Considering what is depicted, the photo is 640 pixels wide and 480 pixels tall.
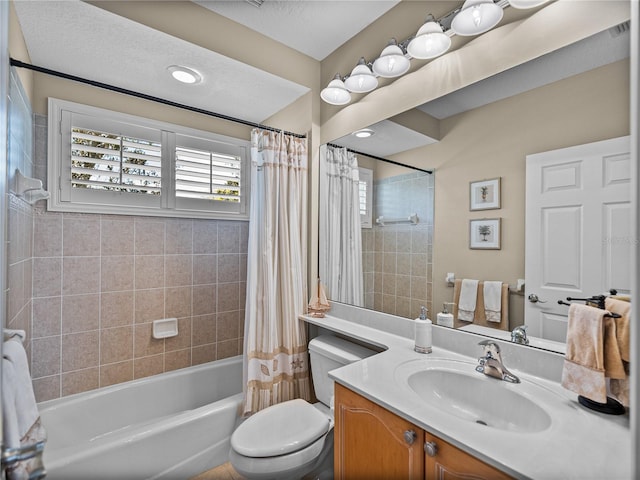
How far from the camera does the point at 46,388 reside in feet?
6.07

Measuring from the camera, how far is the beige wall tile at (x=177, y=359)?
227cm

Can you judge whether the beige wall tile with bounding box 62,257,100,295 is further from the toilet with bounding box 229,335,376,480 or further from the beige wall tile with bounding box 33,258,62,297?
the toilet with bounding box 229,335,376,480

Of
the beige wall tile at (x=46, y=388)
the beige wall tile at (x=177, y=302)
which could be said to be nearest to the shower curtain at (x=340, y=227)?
the beige wall tile at (x=177, y=302)

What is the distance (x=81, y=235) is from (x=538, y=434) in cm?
245

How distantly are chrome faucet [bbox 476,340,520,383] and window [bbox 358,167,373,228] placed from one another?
94cm

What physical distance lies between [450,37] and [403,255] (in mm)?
1073

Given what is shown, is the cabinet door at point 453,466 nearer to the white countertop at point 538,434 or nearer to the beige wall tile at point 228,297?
the white countertop at point 538,434

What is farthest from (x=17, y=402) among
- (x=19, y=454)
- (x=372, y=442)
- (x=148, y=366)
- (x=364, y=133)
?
(x=364, y=133)

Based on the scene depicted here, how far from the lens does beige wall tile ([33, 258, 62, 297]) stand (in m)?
1.82

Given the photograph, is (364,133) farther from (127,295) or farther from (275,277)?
(127,295)

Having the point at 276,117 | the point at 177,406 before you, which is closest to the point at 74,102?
the point at 276,117

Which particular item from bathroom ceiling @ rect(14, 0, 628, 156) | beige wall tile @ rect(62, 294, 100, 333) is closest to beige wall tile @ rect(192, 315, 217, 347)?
beige wall tile @ rect(62, 294, 100, 333)

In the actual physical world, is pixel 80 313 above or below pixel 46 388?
above

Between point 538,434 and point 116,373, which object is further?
point 116,373
